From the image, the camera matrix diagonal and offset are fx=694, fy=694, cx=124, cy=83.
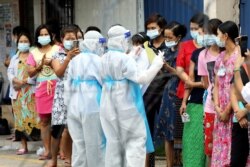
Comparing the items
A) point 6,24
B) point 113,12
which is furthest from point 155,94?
point 6,24

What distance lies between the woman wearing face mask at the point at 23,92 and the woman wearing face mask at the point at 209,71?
8.19ft

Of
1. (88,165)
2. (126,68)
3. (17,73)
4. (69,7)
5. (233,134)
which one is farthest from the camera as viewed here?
(69,7)

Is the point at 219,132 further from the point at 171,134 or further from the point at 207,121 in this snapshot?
the point at 171,134

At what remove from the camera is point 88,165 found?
609 centimetres

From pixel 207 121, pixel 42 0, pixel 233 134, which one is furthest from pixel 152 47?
pixel 42 0

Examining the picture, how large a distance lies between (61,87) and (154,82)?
44.0 inches

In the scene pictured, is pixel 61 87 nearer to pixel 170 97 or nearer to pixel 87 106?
pixel 87 106

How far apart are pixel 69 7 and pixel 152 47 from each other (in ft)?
8.14

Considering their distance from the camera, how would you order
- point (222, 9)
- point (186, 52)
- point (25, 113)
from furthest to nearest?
point (25, 113)
point (222, 9)
point (186, 52)

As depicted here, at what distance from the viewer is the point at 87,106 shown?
6.01 m

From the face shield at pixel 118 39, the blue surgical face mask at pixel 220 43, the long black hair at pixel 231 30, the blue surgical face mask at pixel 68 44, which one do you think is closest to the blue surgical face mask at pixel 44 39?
the blue surgical face mask at pixel 68 44

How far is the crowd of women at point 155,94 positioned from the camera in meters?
5.31

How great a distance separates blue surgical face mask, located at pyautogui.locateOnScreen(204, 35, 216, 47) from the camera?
566 centimetres

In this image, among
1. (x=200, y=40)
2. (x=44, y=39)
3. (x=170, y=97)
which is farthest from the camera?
(x=44, y=39)
